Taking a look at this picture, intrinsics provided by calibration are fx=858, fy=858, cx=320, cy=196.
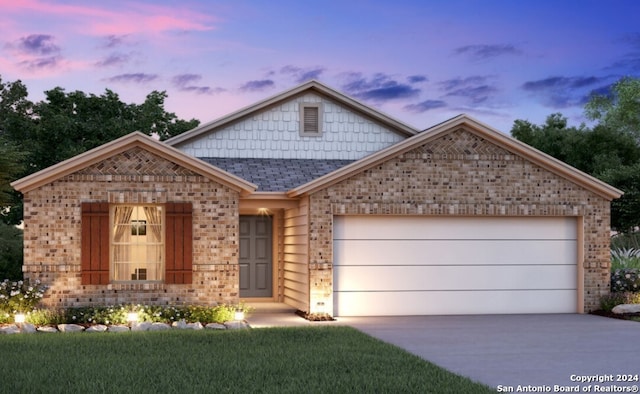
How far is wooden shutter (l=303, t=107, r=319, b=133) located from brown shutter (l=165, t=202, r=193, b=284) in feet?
19.0

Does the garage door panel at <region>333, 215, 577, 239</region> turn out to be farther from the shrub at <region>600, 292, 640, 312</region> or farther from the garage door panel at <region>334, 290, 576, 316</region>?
the shrub at <region>600, 292, 640, 312</region>

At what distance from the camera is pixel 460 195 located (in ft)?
60.9

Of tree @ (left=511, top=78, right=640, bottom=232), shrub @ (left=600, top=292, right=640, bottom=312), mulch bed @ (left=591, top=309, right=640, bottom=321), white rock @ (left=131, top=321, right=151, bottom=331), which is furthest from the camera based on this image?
tree @ (left=511, top=78, right=640, bottom=232)

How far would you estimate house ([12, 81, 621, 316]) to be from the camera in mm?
16656

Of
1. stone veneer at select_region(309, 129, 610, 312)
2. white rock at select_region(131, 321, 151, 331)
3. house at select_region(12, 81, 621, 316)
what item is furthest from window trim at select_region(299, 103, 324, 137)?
white rock at select_region(131, 321, 151, 331)

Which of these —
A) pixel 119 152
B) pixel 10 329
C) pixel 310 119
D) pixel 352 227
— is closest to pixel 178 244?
pixel 119 152

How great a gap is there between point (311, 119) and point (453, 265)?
18.9 feet

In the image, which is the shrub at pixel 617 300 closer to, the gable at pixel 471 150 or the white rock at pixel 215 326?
the gable at pixel 471 150

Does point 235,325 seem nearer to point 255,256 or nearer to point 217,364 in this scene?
point 217,364

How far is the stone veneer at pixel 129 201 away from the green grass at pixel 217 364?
2.18m

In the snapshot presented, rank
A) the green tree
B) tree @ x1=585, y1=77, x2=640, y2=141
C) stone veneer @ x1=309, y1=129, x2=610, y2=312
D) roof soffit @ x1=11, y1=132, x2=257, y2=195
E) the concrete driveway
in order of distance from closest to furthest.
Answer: the concrete driveway < roof soffit @ x1=11, y1=132, x2=257, y2=195 < stone veneer @ x1=309, y1=129, x2=610, y2=312 < the green tree < tree @ x1=585, y1=77, x2=640, y2=141

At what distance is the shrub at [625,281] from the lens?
19.2m

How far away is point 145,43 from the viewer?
76.6 ft

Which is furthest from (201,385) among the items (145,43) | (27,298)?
(145,43)
